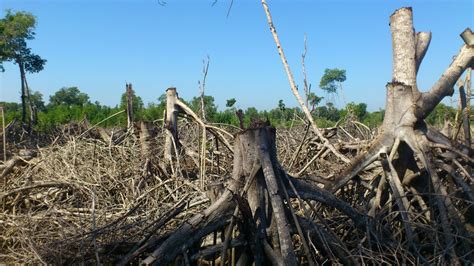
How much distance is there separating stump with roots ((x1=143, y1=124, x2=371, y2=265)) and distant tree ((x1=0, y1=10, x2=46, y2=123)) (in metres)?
13.6

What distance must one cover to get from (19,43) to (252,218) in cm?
1487

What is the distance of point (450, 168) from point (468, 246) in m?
0.55

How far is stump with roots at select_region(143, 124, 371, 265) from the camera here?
3.04 metres

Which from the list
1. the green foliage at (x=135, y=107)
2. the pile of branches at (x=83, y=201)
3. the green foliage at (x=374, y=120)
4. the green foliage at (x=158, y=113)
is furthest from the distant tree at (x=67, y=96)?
the pile of branches at (x=83, y=201)

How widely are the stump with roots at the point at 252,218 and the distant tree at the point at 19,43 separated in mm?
13632

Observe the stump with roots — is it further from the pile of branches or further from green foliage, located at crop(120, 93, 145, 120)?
green foliage, located at crop(120, 93, 145, 120)

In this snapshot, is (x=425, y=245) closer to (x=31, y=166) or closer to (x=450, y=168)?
(x=450, y=168)

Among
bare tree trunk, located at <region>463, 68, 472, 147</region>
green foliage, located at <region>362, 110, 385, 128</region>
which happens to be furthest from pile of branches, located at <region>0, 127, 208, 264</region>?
green foliage, located at <region>362, 110, 385, 128</region>

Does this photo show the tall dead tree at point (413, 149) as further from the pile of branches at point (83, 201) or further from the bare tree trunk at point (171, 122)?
the bare tree trunk at point (171, 122)

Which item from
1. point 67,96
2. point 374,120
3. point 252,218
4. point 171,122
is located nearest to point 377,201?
point 252,218

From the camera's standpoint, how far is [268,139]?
3.18 m

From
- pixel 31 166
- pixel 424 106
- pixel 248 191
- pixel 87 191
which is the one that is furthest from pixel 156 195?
pixel 424 106

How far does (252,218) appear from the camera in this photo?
3105 millimetres

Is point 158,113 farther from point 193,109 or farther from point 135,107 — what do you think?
Result: point 193,109
